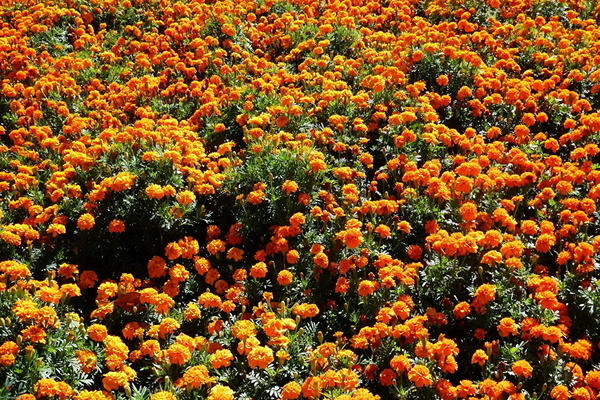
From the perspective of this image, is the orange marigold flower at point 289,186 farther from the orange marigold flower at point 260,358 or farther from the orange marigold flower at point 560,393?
the orange marigold flower at point 560,393

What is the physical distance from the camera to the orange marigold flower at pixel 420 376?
3.62m

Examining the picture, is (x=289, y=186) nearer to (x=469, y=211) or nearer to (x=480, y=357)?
(x=469, y=211)

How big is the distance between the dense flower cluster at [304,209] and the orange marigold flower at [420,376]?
72 mm

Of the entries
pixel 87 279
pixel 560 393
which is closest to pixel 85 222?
pixel 87 279

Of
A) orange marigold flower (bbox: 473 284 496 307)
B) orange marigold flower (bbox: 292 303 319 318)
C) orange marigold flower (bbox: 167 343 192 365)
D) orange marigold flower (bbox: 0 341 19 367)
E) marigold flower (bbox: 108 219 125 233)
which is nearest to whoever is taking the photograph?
orange marigold flower (bbox: 0 341 19 367)

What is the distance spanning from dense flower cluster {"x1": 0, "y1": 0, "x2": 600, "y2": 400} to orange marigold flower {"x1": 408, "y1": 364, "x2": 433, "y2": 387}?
2.8 inches

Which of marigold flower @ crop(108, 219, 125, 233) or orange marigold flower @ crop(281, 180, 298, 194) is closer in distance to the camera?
marigold flower @ crop(108, 219, 125, 233)

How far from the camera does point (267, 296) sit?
4.41 m

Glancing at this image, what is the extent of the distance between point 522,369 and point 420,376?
0.60 meters

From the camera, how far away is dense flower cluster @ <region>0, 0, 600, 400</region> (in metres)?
3.89

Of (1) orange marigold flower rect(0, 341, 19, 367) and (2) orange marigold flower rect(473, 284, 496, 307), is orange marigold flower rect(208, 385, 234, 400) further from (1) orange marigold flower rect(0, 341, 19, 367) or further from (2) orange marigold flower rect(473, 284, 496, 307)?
(2) orange marigold flower rect(473, 284, 496, 307)

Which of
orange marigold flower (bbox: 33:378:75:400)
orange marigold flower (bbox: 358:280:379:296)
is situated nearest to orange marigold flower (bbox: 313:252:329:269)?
orange marigold flower (bbox: 358:280:379:296)

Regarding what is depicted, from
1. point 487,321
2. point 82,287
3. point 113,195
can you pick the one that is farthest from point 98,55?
point 487,321

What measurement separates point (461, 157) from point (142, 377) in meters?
3.14
